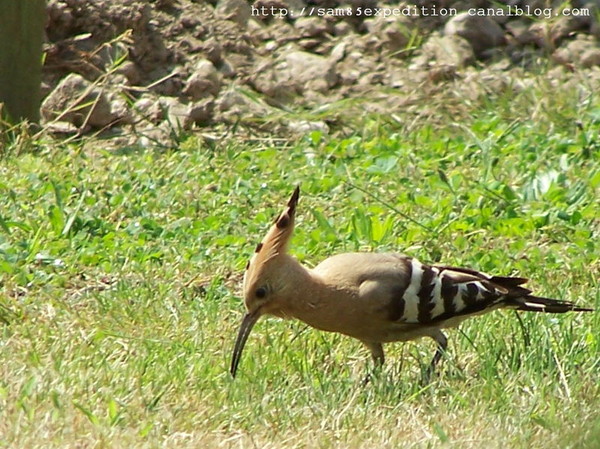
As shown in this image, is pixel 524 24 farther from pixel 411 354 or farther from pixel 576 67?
pixel 411 354

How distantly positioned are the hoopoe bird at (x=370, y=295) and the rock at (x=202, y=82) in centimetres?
268

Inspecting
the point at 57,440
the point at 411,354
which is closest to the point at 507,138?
the point at 411,354

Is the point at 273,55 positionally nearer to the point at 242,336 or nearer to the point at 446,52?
the point at 446,52

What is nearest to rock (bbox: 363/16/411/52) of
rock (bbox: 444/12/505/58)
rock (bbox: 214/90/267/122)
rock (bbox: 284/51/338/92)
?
rock (bbox: 444/12/505/58)

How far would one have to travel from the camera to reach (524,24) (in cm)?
783

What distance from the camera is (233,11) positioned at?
7.66 meters

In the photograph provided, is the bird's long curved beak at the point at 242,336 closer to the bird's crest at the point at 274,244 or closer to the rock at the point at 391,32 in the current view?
the bird's crest at the point at 274,244

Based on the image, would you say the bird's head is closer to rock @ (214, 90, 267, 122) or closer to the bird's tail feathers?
the bird's tail feathers

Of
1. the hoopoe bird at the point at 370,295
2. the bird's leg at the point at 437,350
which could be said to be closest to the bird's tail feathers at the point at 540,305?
the hoopoe bird at the point at 370,295

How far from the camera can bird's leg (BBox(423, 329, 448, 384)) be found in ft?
14.8

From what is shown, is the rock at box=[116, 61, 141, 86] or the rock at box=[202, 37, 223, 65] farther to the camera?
the rock at box=[202, 37, 223, 65]

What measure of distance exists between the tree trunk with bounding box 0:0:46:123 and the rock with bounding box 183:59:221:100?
2.84 feet

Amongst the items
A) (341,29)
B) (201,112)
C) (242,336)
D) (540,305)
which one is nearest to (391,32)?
(341,29)

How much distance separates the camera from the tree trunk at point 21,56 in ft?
21.7
